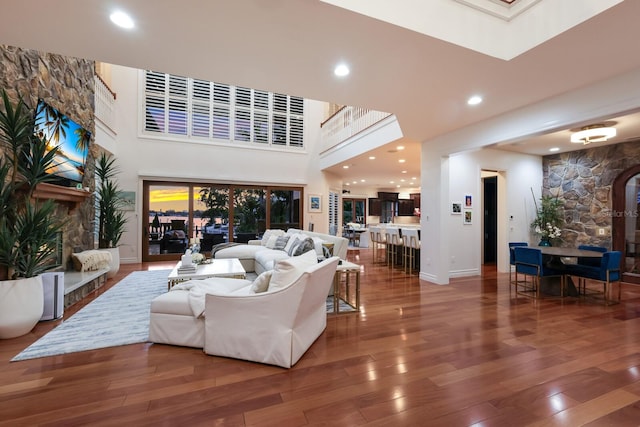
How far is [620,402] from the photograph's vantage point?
2.08 meters

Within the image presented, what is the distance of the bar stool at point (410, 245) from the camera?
6.60 meters

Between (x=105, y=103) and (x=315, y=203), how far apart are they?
6.23 m

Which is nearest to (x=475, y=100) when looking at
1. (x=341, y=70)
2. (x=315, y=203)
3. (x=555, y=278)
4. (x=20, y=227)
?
(x=341, y=70)

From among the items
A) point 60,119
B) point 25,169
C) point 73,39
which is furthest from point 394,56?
point 60,119

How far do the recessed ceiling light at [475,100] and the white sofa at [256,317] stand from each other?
112 inches

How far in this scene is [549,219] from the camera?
6.70 meters

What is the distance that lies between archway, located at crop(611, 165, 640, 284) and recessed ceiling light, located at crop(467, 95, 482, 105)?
448 cm

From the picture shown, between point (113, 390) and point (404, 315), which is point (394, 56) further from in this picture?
point (113, 390)

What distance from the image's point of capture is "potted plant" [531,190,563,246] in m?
6.64

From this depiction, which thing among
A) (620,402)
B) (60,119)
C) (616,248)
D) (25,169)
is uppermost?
(60,119)

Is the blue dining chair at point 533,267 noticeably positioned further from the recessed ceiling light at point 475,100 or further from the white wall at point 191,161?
the white wall at point 191,161

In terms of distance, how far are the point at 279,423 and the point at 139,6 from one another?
3.13 meters

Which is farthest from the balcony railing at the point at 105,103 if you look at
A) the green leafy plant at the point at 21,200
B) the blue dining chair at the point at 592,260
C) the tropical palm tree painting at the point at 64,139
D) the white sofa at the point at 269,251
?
the blue dining chair at the point at 592,260

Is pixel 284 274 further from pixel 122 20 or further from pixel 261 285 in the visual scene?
pixel 122 20
